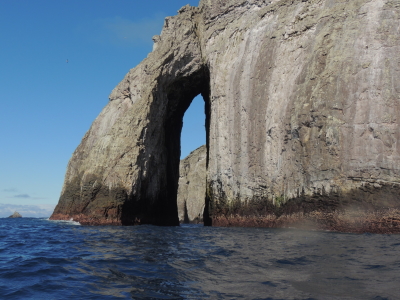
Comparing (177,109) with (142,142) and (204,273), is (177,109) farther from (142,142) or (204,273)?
(204,273)

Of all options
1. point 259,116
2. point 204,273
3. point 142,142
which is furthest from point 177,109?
point 204,273

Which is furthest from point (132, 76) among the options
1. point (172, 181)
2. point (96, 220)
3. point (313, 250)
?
point (313, 250)

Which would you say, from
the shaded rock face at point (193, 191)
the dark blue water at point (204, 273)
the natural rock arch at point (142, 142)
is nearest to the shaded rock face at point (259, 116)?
the natural rock arch at point (142, 142)

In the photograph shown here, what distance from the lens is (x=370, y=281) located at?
6059 millimetres

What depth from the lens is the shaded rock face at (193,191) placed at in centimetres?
5344

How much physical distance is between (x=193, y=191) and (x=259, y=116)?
32.2m

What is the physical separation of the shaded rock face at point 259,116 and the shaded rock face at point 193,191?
2005cm

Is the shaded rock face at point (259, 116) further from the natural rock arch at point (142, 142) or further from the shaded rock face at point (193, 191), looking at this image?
the shaded rock face at point (193, 191)

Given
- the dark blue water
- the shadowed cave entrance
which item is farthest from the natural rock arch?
the dark blue water

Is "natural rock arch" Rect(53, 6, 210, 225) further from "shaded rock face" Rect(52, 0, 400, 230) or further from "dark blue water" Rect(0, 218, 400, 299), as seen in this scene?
"dark blue water" Rect(0, 218, 400, 299)

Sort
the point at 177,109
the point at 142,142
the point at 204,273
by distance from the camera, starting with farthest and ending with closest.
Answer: the point at 177,109 → the point at 142,142 → the point at 204,273

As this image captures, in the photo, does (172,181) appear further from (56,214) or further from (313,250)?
(313,250)

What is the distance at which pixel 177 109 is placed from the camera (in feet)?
107

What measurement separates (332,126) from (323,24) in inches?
275
